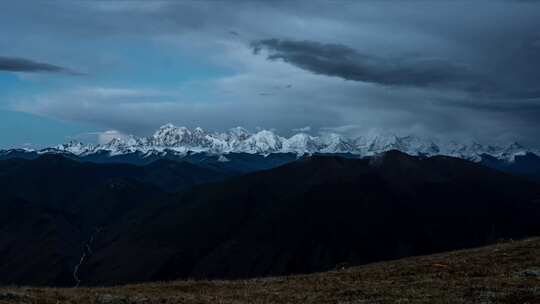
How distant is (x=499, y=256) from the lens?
37500 mm

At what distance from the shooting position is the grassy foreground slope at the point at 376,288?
25781 millimetres

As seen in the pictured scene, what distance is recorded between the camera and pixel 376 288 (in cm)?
2933

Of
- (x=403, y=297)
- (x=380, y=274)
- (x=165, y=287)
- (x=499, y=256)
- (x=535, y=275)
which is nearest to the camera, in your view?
(x=403, y=297)

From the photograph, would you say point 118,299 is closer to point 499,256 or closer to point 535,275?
point 535,275

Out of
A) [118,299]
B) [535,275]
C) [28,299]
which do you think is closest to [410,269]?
[535,275]

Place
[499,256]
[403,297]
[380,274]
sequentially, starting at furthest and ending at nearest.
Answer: [499,256] → [380,274] → [403,297]

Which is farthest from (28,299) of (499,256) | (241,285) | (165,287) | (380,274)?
(499,256)

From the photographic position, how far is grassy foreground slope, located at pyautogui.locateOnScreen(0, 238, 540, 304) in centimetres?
2578

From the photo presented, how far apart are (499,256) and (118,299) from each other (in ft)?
79.3

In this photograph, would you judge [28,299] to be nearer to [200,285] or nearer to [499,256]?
[200,285]

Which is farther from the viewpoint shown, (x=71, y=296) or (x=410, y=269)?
(x=410, y=269)

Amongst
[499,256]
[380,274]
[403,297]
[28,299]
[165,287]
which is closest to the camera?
[28,299]

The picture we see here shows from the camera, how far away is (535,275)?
29969 mm

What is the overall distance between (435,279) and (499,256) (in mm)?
8772
